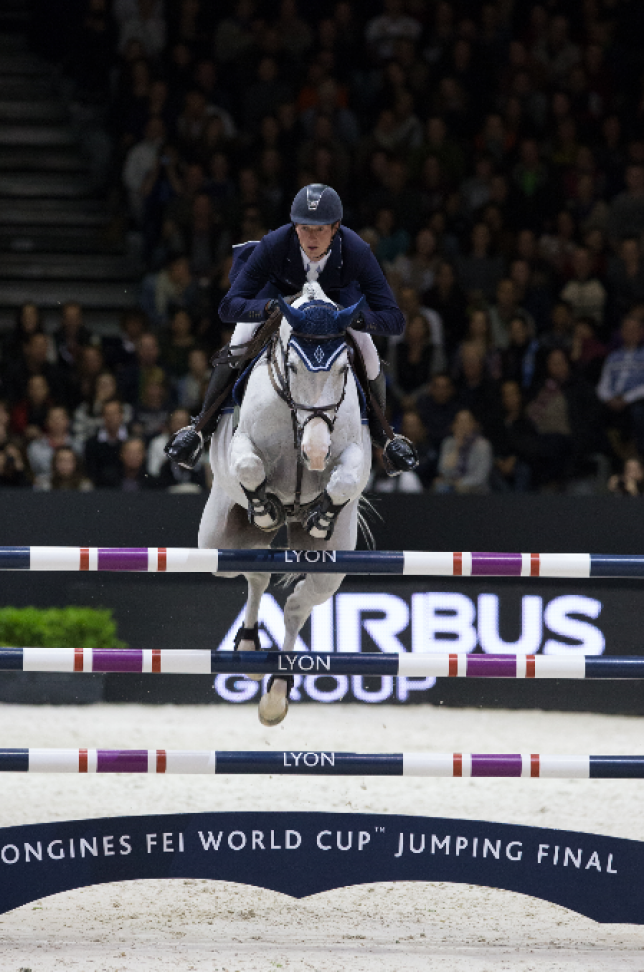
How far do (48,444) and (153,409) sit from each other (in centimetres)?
89

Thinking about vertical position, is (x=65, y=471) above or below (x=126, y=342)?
below

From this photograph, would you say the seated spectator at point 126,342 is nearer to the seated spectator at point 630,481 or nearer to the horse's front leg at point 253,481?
the seated spectator at point 630,481

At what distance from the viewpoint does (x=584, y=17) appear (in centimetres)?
1312

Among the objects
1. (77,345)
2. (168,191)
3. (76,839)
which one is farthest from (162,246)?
(76,839)

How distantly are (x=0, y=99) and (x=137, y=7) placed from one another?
2110 mm

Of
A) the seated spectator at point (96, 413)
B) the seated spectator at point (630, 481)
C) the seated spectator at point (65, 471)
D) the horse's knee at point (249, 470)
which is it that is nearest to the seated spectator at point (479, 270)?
the seated spectator at point (630, 481)

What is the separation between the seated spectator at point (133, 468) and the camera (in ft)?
31.0

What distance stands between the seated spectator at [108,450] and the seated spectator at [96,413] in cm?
16

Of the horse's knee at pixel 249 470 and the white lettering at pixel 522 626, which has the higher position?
the horse's knee at pixel 249 470

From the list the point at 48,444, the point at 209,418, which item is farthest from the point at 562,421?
the point at 209,418

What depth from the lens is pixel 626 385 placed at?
34.3ft

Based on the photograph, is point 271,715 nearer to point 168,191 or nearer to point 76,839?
point 76,839

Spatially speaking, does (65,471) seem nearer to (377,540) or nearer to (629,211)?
(377,540)

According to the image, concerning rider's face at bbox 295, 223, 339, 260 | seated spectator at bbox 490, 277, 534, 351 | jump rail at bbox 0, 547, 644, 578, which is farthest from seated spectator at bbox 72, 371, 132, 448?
jump rail at bbox 0, 547, 644, 578
